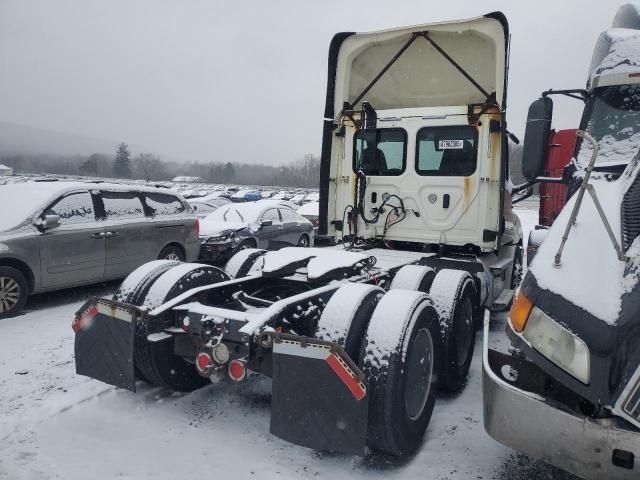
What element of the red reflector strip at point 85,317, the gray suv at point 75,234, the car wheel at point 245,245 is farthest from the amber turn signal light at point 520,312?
the car wheel at point 245,245

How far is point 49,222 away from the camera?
647 cm

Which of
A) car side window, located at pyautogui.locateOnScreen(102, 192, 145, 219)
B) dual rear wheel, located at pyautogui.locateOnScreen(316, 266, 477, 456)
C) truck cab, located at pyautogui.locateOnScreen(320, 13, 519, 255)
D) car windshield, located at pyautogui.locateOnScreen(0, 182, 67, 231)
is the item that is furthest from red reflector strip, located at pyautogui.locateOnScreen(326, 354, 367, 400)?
car side window, located at pyautogui.locateOnScreen(102, 192, 145, 219)

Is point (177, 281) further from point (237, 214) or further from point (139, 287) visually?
point (237, 214)

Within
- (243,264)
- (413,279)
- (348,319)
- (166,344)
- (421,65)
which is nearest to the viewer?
(348,319)

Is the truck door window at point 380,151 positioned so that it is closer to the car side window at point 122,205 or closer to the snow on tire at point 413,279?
the snow on tire at point 413,279

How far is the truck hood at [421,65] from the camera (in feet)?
18.8

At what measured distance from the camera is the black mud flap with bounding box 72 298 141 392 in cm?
340

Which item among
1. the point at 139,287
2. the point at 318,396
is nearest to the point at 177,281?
the point at 139,287

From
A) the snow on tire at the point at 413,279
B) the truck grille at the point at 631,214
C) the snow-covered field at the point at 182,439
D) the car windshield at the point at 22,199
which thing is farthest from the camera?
the car windshield at the point at 22,199

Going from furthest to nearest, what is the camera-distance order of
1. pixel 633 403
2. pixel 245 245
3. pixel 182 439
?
pixel 245 245 → pixel 182 439 → pixel 633 403

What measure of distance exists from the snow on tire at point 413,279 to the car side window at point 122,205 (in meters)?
5.09

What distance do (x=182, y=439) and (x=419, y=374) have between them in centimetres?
175

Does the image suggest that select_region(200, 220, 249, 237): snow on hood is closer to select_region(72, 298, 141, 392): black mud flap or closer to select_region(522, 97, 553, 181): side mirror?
select_region(72, 298, 141, 392): black mud flap

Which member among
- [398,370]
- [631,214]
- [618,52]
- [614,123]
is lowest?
[398,370]
